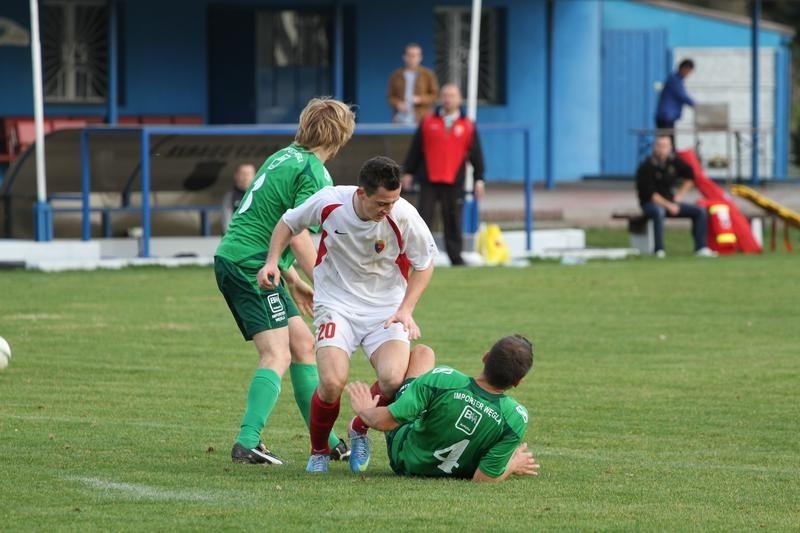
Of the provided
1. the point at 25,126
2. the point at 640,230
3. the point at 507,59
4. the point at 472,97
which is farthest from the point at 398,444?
the point at 507,59

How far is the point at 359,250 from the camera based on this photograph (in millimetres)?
7750

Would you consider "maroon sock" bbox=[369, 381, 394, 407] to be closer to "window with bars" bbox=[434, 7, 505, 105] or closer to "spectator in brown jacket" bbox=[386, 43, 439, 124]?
"spectator in brown jacket" bbox=[386, 43, 439, 124]

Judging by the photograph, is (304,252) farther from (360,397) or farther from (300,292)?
(360,397)

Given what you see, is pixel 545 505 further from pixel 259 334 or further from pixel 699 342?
pixel 699 342

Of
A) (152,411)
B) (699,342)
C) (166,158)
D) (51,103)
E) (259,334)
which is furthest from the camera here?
(51,103)

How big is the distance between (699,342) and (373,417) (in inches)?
269

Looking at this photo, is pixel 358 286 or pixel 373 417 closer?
pixel 373 417

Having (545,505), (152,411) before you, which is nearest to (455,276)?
(152,411)

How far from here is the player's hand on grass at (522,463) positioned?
765 cm

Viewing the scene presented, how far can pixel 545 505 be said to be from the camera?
6.98m

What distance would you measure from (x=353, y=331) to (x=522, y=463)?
998 mm

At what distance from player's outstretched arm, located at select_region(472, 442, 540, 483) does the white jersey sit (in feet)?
2.93

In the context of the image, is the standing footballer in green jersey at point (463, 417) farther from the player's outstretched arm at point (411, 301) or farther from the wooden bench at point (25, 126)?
the wooden bench at point (25, 126)

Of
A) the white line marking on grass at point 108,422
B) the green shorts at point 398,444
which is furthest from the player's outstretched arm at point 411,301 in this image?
the white line marking on grass at point 108,422
